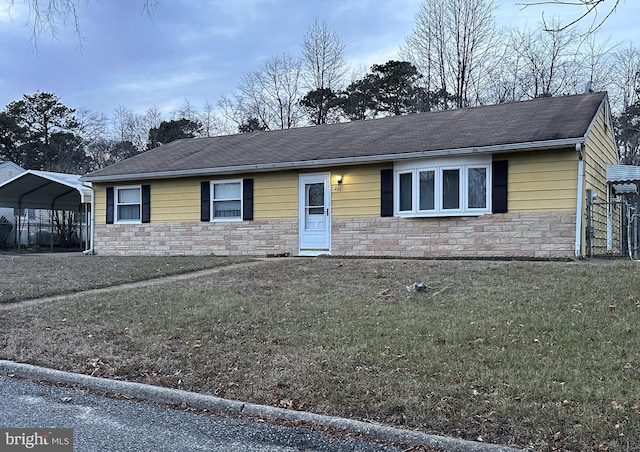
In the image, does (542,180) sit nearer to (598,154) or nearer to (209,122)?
(598,154)

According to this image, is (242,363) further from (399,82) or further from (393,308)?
(399,82)

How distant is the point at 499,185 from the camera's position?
11578 mm

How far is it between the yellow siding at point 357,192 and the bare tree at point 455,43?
51.6ft

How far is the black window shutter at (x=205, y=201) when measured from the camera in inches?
593

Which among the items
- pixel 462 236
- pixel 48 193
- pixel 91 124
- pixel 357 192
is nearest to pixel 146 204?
pixel 357 192

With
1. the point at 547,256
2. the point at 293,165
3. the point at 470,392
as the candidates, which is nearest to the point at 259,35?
the point at 470,392

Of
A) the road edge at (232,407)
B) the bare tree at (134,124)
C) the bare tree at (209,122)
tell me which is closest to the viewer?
the road edge at (232,407)

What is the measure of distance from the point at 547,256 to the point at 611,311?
5.48 metres

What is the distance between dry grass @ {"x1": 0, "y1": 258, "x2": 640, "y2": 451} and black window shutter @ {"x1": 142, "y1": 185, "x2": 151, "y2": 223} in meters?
7.96

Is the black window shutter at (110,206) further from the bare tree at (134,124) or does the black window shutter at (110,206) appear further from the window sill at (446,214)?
the bare tree at (134,124)

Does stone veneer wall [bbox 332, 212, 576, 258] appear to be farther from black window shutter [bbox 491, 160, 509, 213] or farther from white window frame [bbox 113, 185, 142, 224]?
white window frame [bbox 113, 185, 142, 224]

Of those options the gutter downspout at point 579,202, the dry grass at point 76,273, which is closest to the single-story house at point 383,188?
the gutter downspout at point 579,202

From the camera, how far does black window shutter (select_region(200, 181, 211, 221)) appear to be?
1506 centimetres

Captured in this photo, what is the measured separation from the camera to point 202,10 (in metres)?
4.89
